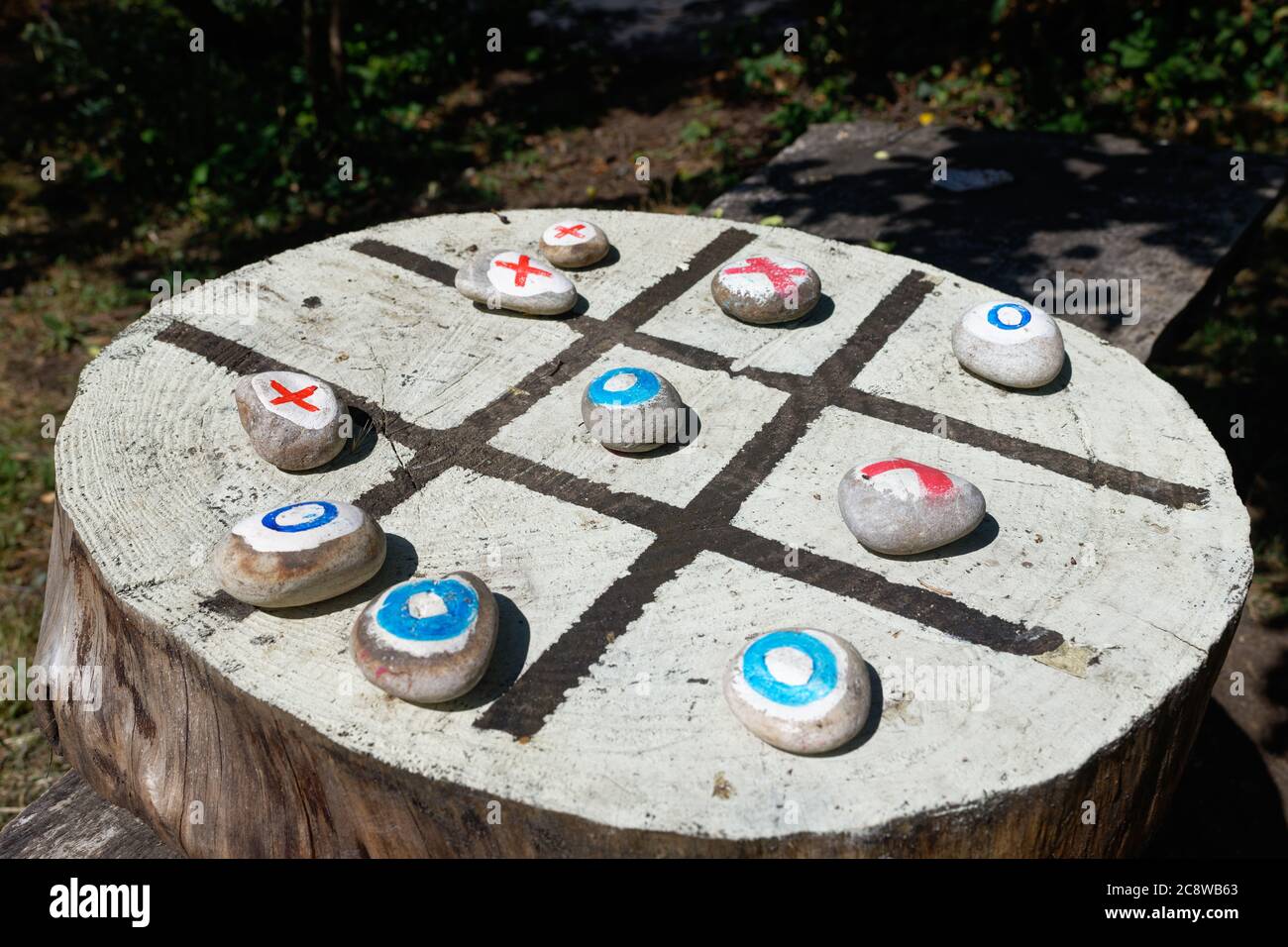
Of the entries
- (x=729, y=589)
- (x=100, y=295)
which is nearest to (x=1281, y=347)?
(x=729, y=589)

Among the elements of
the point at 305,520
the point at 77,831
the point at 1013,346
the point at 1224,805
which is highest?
the point at 1013,346

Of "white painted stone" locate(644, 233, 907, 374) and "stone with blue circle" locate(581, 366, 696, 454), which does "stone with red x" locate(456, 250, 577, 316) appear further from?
"stone with blue circle" locate(581, 366, 696, 454)

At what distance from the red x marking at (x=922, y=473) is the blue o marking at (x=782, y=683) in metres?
0.37

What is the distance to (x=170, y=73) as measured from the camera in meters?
5.20

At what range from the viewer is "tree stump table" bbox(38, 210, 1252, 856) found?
157 centimetres

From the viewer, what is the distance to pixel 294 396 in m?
2.08

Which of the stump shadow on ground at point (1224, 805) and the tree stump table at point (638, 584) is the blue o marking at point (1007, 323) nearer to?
the tree stump table at point (638, 584)

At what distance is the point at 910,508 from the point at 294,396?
1.09 metres

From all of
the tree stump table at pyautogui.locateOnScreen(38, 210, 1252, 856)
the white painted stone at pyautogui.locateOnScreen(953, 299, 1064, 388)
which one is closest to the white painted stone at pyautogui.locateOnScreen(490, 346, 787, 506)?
the tree stump table at pyautogui.locateOnScreen(38, 210, 1252, 856)

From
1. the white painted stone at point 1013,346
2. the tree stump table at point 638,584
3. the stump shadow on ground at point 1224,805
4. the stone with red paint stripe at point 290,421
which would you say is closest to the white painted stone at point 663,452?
the tree stump table at point 638,584

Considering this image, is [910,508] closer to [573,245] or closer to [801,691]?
[801,691]

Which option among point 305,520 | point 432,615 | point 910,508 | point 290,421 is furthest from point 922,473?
point 290,421

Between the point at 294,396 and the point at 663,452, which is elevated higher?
the point at 294,396

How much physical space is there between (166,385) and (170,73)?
139 inches
